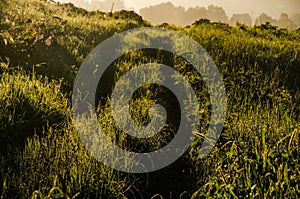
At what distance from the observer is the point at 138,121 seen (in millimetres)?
3910

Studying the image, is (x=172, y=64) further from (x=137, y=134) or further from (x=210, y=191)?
(x=210, y=191)

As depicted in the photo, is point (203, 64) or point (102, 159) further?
point (203, 64)

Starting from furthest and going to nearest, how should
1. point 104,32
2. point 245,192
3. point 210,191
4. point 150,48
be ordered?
point 104,32, point 150,48, point 210,191, point 245,192

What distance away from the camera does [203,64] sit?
5680 millimetres

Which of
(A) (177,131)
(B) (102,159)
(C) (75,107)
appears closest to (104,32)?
(C) (75,107)

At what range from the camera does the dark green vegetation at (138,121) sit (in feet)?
8.86

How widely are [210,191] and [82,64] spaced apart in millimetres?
3677

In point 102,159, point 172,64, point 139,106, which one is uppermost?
point 172,64

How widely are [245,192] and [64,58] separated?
14.4 ft

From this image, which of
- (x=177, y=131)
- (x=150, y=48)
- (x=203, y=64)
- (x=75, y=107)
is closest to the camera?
(x=177, y=131)

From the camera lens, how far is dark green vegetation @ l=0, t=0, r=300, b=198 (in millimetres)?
2699

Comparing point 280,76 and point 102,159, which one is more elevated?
point 280,76

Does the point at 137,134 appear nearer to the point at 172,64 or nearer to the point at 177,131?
the point at 177,131

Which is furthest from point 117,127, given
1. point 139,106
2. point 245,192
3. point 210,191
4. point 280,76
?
point 280,76
